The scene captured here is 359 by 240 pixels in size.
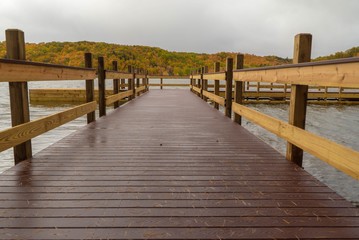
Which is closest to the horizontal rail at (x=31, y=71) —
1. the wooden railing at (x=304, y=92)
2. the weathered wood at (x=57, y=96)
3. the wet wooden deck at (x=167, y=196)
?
the wet wooden deck at (x=167, y=196)

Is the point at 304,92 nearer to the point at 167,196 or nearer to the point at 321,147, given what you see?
the point at 321,147

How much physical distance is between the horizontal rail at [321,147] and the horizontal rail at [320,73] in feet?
1.64

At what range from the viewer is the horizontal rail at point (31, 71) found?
3004 millimetres

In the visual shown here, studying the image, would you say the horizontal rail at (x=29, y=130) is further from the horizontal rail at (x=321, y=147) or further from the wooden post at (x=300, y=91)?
the wooden post at (x=300, y=91)

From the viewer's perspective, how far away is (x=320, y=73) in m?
2.86

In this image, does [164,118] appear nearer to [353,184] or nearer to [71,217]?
[353,184]

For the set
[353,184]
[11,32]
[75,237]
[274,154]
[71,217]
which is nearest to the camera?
[75,237]

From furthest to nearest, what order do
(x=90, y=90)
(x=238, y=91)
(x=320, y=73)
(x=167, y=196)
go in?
1. (x=238, y=91)
2. (x=90, y=90)
3. (x=320, y=73)
4. (x=167, y=196)

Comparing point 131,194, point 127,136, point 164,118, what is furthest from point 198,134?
point 131,194

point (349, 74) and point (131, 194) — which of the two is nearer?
point (349, 74)

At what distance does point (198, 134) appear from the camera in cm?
557

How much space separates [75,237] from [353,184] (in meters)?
6.51

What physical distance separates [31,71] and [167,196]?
2.14 meters

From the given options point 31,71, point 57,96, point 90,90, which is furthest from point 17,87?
point 57,96
